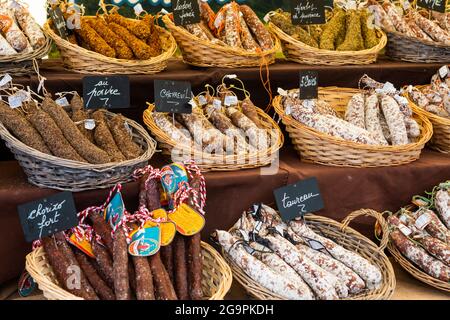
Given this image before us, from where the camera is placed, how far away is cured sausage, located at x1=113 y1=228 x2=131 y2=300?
2104 millimetres

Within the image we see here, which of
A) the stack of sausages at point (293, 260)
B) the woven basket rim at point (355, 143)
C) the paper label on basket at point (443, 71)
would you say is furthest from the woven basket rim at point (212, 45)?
the paper label on basket at point (443, 71)

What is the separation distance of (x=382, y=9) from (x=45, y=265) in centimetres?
275

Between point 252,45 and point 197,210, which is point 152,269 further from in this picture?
point 252,45

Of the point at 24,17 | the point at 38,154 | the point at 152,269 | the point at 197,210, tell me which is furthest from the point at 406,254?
the point at 24,17

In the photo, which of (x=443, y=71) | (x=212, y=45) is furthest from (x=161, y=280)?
(x=443, y=71)

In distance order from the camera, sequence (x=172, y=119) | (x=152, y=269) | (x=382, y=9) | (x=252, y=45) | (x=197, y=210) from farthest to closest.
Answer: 1. (x=382, y=9)
2. (x=252, y=45)
3. (x=172, y=119)
4. (x=197, y=210)
5. (x=152, y=269)

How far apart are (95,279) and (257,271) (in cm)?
65

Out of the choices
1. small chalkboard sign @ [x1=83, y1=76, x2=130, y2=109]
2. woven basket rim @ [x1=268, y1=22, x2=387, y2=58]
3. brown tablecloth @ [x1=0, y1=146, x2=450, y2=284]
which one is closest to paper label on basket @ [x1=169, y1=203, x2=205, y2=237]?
brown tablecloth @ [x1=0, y1=146, x2=450, y2=284]

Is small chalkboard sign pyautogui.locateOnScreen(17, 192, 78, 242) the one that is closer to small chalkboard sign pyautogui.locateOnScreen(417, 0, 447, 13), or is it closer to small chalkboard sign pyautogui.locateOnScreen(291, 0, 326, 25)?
small chalkboard sign pyautogui.locateOnScreen(291, 0, 326, 25)

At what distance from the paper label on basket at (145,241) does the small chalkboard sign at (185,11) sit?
1478 millimetres

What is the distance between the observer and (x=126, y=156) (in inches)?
100

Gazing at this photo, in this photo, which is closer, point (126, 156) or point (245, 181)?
point (126, 156)

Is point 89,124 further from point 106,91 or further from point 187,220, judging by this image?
point 187,220

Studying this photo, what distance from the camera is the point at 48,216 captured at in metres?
2.27
